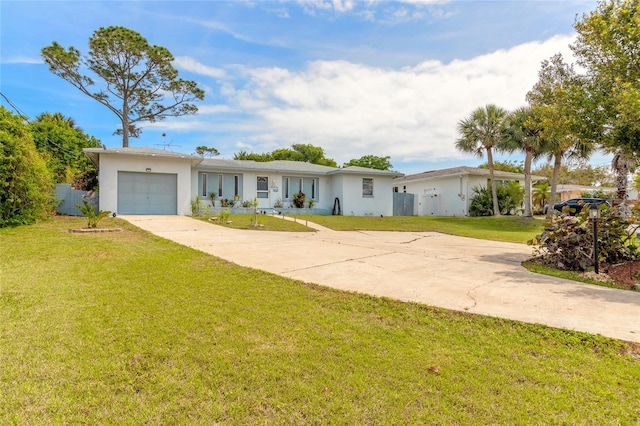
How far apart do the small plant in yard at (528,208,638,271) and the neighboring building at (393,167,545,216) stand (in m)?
18.9

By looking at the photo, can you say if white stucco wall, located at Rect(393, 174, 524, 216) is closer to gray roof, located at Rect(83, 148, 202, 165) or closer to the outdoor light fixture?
gray roof, located at Rect(83, 148, 202, 165)

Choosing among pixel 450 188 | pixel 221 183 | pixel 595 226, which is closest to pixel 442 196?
pixel 450 188

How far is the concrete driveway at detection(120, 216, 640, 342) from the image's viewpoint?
3.95 meters

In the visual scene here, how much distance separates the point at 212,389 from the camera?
2.36 metres

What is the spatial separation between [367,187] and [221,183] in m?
9.92

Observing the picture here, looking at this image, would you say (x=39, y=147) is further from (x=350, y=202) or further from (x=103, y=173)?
(x=350, y=202)

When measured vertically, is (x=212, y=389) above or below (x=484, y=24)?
below

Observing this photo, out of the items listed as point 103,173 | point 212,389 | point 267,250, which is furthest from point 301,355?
point 103,173

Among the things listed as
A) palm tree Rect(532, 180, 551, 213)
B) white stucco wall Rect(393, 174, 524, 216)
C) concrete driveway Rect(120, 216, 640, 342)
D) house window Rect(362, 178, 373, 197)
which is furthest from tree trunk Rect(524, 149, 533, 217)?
concrete driveway Rect(120, 216, 640, 342)

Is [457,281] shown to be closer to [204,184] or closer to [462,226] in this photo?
[462,226]

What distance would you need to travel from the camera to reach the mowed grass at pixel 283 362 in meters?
2.15

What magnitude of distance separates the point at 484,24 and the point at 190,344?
12.1m

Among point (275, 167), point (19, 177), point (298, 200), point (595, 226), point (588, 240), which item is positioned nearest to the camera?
point (595, 226)

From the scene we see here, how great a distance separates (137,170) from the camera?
1723 cm
